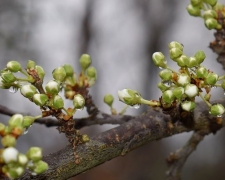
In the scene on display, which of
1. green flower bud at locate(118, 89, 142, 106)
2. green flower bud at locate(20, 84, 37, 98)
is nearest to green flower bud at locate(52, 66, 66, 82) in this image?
green flower bud at locate(20, 84, 37, 98)

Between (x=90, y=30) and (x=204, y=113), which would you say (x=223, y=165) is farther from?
(x=204, y=113)

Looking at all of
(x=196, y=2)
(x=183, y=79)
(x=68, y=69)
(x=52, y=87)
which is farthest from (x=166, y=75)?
(x=196, y=2)

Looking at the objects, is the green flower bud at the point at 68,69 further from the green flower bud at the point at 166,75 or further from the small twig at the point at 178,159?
the small twig at the point at 178,159

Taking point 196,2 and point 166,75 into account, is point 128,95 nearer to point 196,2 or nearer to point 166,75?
point 166,75

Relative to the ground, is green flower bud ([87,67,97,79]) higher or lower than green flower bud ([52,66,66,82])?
lower

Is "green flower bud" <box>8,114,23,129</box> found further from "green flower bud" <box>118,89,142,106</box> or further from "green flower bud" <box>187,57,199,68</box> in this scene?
"green flower bud" <box>187,57,199,68</box>

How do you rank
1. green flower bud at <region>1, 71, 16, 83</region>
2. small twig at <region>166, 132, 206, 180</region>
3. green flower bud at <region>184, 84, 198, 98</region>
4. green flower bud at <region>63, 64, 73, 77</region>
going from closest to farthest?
1. green flower bud at <region>184, 84, 198, 98</region>
2. green flower bud at <region>1, 71, 16, 83</region>
3. green flower bud at <region>63, 64, 73, 77</region>
4. small twig at <region>166, 132, 206, 180</region>

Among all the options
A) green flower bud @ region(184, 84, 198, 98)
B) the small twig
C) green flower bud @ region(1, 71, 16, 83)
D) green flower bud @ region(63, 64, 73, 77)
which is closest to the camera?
green flower bud @ region(184, 84, 198, 98)
